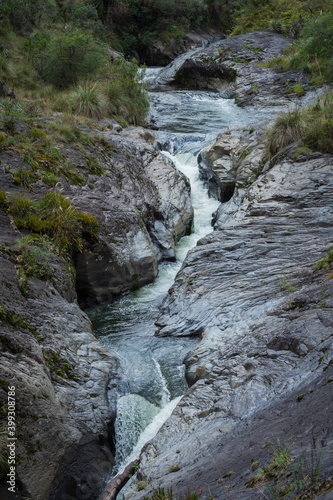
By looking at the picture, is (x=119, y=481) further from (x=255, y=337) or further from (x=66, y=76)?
(x=66, y=76)

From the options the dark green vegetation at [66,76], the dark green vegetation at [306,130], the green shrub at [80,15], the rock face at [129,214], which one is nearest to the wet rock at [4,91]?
the dark green vegetation at [66,76]

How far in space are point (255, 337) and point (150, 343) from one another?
84.5 inches

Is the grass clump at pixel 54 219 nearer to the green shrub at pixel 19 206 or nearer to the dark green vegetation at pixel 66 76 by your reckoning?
the green shrub at pixel 19 206

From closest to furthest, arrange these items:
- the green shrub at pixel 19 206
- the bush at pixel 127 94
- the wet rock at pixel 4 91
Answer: the green shrub at pixel 19 206 < the wet rock at pixel 4 91 < the bush at pixel 127 94

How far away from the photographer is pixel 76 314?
6.02m

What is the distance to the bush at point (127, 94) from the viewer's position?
515 inches

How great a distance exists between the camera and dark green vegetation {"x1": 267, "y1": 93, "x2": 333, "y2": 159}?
890 centimetres

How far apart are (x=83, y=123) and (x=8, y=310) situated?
7415mm

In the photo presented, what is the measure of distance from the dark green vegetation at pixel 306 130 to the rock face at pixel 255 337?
0.34 metres

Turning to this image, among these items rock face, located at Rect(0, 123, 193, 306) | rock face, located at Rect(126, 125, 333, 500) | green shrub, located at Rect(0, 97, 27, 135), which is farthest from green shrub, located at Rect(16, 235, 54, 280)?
green shrub, located at Rect(0, 97, 27, 135)

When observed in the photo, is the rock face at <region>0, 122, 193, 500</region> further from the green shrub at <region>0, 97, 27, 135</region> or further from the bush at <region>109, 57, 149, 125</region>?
the bush at <region>109, 57, 149, 125</region>

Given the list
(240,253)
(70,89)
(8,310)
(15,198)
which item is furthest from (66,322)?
(70,89)

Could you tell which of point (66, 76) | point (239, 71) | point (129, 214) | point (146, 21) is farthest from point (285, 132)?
point (146, 21)

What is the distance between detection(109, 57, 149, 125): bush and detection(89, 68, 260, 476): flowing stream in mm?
1065
